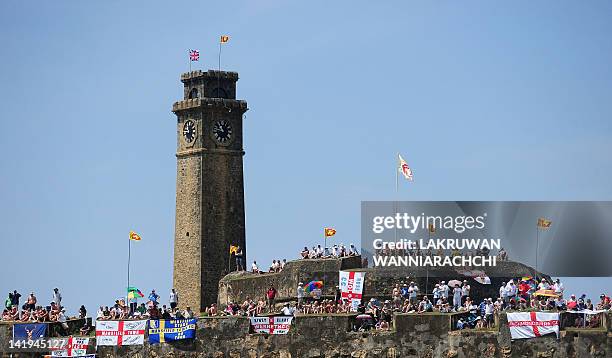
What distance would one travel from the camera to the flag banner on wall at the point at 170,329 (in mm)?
92312

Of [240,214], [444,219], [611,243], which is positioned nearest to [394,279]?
[444,219]

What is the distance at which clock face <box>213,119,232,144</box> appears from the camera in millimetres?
116812

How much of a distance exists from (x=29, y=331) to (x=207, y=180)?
75.4ft

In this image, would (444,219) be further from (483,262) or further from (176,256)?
(176,256)

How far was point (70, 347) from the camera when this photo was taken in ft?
310

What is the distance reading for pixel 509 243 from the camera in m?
94.1

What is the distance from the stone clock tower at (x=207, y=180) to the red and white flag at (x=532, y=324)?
108 ft

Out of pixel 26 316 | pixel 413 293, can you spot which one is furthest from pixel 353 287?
pixel 26 316

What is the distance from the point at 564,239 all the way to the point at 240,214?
2841 cm

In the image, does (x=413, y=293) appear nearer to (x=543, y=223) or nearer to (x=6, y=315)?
(x=543, y=223)

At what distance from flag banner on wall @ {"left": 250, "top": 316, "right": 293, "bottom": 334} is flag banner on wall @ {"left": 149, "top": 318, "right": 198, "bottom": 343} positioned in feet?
10.2

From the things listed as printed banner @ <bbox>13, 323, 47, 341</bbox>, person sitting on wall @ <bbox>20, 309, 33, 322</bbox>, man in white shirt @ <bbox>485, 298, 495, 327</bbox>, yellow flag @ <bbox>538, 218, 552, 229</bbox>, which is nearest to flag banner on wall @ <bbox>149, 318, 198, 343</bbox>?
printed banner @ <bbox>13, 323, 47, 341</bbox>

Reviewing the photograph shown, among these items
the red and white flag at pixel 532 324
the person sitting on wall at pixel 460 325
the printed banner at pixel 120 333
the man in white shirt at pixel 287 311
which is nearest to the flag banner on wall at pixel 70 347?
the printed banner at pixel 120 333

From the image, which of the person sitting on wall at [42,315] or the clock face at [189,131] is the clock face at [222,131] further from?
the person sitting on wall at [42,315]
